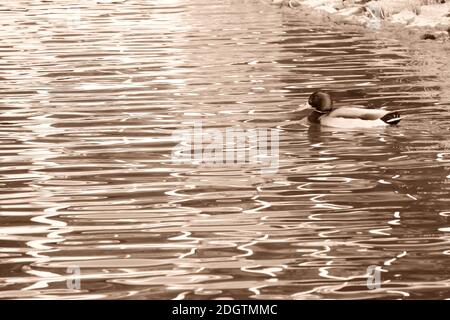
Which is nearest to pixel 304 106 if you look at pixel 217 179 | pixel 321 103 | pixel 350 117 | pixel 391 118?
pixel 321 103

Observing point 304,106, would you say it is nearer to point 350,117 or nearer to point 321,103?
point 321,103

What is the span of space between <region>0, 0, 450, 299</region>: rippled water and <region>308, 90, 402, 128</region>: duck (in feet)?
0.51

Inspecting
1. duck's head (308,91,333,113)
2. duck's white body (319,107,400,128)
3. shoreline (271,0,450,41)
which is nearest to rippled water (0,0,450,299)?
duck's white body (319,107,400,128)

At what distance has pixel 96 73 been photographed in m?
21.6

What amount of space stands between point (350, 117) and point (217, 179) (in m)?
3.35

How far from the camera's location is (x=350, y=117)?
52.0 ft

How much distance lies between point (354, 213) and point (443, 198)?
3.21 ft

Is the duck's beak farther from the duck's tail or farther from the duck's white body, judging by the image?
the duck's tail

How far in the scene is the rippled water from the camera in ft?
31.3

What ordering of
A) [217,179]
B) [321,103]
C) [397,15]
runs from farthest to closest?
[397,15], [321,103], [217,179]

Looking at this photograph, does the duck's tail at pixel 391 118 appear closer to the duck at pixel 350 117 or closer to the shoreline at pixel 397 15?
the duck at pixel 350 117
